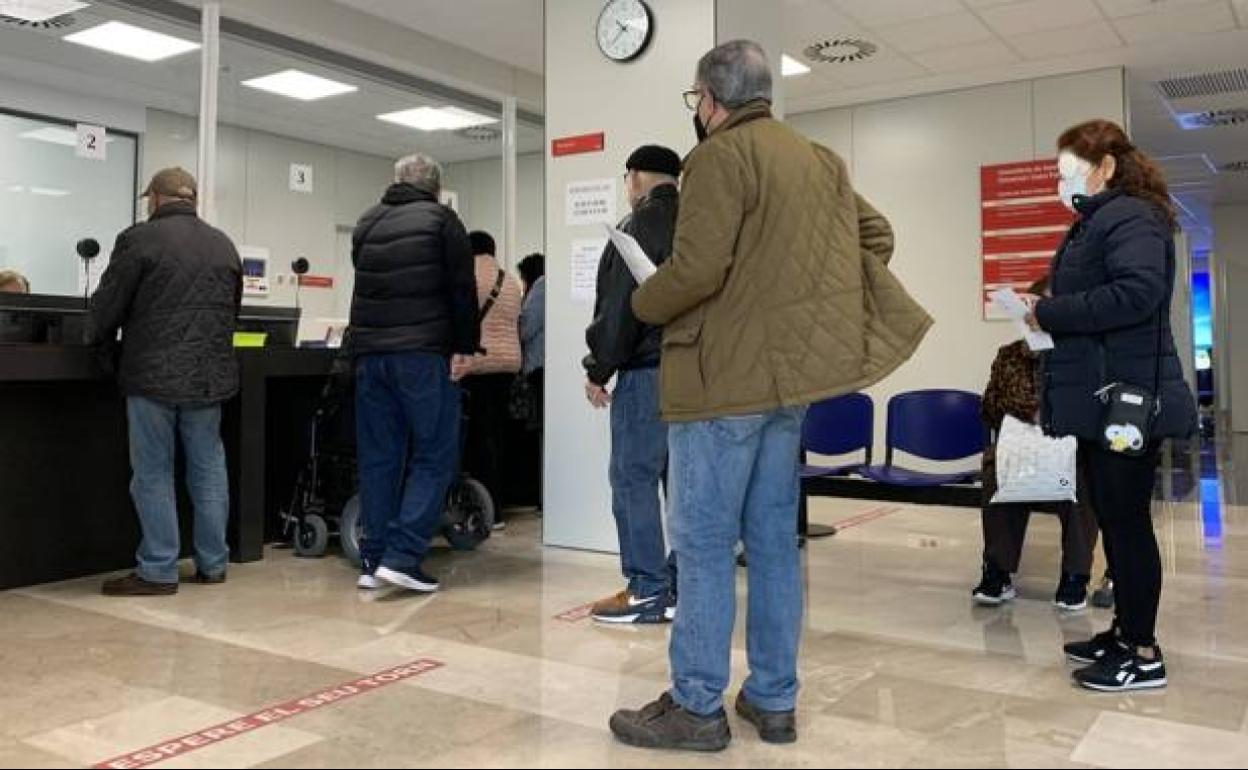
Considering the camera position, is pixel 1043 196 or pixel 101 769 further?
pixel 1043 196

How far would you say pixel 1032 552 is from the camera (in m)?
4.65

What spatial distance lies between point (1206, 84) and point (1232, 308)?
739 centimetres

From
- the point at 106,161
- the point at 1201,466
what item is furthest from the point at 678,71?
the point at 1201,466

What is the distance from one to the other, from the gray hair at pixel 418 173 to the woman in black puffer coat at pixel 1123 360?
219cm

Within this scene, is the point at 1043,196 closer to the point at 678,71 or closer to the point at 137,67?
the point at 678,71

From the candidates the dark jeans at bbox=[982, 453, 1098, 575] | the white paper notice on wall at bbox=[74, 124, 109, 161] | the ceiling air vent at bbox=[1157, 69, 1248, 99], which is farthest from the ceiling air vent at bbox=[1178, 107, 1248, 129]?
the white paper notice on wall at bbox=[74, 124, 109, 161]

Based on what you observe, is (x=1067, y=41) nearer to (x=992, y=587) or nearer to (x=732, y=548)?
(x=992, y=587)

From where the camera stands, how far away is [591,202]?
4.56 meters

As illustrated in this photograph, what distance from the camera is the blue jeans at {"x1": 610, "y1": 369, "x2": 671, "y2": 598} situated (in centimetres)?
318

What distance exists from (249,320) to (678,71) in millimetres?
2164

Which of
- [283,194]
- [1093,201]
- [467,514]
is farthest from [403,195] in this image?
[283,194]

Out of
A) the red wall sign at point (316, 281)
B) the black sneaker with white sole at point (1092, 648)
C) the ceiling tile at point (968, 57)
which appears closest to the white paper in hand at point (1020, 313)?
the black sneaker with white sole at point (1092, 648)

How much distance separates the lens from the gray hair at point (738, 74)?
2.15 metres

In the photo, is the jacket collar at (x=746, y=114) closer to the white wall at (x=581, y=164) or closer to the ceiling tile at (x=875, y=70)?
the white wall at (x=581, y=164)
